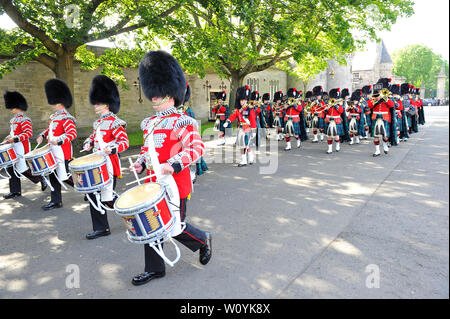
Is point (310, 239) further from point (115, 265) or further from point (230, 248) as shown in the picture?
point (115, 265)

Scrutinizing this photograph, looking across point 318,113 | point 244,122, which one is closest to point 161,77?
point 244,122

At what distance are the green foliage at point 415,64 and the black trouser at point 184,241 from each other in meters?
71.0

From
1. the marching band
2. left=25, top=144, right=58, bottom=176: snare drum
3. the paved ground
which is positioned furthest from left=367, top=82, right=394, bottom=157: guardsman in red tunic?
left=25, top=144, right=58, bottom=176: snare drum

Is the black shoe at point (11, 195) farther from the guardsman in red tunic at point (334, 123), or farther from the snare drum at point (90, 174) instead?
the guardsman in red tunic at point (334, 123)

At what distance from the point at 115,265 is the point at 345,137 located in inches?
424

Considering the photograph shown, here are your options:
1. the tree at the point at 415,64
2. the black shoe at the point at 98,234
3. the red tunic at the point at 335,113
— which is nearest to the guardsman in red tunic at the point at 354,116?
the red tunic at the point at 335,113

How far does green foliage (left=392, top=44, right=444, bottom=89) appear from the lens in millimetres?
63156

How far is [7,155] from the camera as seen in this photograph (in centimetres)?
612

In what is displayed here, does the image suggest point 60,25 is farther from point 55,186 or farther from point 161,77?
point 161,77

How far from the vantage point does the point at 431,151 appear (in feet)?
33.9

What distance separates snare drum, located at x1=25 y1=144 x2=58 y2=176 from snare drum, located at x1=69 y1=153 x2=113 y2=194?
1364mm

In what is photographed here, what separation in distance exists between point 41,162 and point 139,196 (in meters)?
3.04

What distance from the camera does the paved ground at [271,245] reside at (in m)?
3.10
